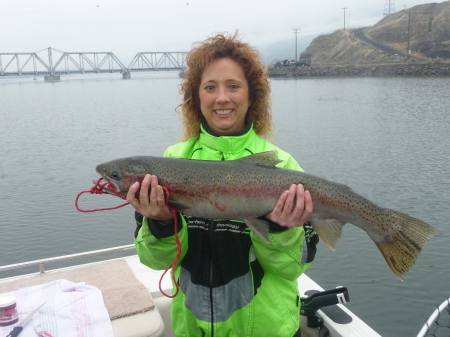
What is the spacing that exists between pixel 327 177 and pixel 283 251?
15186mm

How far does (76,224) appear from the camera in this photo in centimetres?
1417

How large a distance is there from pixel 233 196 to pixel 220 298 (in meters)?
0.79

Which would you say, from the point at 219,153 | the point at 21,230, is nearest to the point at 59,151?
the point at 21,230

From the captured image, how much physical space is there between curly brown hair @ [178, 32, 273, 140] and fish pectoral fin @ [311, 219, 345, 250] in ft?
3.29

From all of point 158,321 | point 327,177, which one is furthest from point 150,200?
point 327,177

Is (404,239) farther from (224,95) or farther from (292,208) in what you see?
(224,95)

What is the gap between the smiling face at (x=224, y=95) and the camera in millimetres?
3629

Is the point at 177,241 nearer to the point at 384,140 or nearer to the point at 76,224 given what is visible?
the point at 76,224

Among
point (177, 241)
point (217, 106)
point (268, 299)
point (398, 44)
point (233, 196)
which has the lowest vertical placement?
point (268, 299)

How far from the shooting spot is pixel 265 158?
3475 mm

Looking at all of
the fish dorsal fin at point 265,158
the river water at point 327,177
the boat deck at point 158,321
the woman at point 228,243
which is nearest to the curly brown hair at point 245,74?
the woman at point 228,243

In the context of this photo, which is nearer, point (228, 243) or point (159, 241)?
point (159, 241)

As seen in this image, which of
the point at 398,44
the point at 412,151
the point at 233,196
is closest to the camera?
the point at 233,196

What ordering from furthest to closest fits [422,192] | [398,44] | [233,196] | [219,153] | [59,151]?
[398,44] → [59,151] → [422,192] → [219,153] → [233,196]
